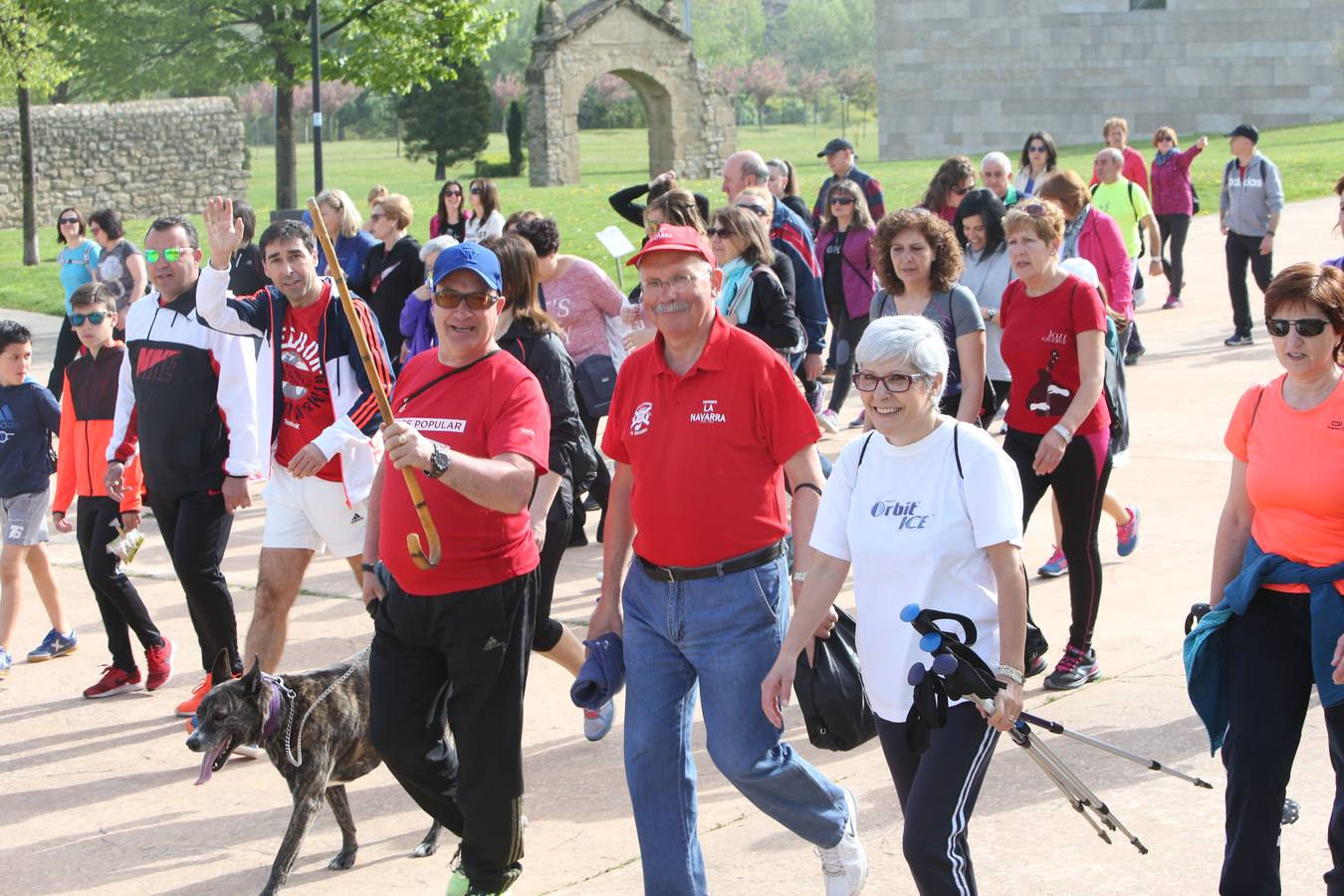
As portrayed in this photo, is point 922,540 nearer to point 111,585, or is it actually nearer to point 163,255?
point 163,255

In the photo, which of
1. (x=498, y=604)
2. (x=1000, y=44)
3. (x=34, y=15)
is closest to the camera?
(x=498, y=604)

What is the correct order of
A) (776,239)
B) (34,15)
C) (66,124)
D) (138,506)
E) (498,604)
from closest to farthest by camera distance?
1. (498,604)
2. (138,506)
3. (776,239)
4. (34,15)
5. (66,124)

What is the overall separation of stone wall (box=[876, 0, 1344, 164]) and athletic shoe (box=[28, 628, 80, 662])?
1884 inches

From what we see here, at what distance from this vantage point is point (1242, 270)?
1481 centimetres

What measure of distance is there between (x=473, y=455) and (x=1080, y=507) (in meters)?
2.91

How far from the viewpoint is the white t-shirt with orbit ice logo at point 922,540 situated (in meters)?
3.81

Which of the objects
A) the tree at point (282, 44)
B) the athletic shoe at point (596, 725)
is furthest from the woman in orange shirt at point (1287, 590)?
the tree at point (282, 44)

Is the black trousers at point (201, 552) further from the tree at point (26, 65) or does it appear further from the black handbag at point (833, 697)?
the tree at point (26, 65)

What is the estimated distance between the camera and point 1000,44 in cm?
5484

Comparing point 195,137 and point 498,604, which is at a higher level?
point 195,137

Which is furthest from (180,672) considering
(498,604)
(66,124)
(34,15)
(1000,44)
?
(1000,44)

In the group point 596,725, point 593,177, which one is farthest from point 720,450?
point 593,177

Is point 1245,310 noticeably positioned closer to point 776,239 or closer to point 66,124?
point 776,239

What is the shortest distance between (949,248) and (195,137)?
120 feet
